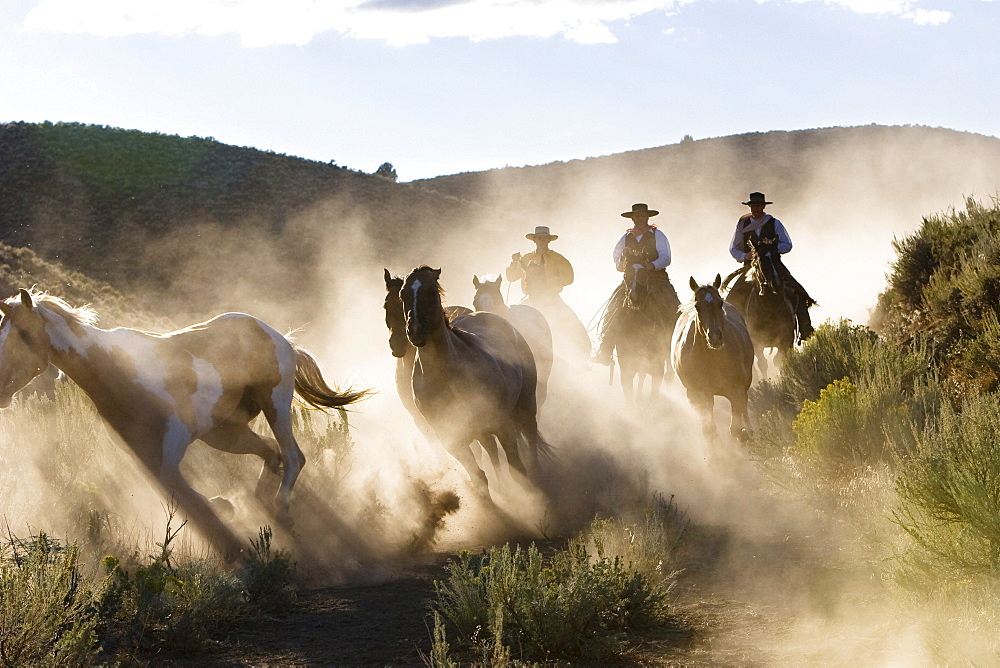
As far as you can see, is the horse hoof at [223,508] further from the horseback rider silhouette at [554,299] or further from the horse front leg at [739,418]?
the horseback rider silhouette at [554,299]

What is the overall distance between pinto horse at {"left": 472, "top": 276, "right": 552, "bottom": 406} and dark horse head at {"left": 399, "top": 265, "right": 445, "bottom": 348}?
3.60m

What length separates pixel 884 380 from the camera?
11172mm

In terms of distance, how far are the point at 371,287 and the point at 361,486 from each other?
36.4 metres

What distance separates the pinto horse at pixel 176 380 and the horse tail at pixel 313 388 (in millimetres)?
295

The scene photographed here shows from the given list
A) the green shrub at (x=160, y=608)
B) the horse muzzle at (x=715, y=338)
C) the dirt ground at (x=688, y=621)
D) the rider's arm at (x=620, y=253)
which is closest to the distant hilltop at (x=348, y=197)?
the rider's arm at (x=620, y=253)

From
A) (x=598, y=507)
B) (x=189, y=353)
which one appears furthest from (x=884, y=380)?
(x=189, y=353)

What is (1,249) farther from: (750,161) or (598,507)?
(750,161)

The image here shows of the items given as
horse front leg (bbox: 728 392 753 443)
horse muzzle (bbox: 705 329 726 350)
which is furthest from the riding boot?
horse muzzle (bbox: 705 329 726 350)

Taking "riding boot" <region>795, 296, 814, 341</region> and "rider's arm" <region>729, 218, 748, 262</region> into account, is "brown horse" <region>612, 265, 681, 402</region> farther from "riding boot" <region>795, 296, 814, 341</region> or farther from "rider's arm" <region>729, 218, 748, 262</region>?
"riding boot" <region>795, 296, 814, 341</region>

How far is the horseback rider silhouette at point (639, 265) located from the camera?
15.6 meters

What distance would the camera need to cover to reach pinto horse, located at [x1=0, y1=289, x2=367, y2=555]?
7734mm

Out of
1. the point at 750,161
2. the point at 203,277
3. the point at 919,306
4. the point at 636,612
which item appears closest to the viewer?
the point at 636,612

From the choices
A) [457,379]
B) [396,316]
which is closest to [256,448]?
[396,316]

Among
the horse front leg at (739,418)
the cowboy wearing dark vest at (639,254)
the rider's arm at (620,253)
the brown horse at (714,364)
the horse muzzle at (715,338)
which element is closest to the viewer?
the horse muzzle at (715,338)
